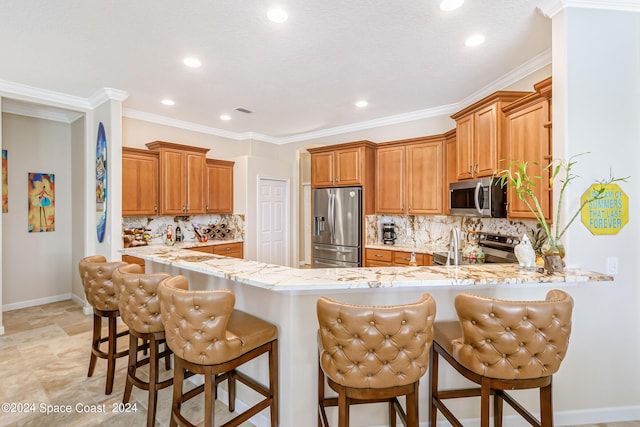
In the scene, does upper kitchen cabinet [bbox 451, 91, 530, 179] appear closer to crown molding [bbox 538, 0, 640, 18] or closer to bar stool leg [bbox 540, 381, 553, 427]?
crown molding [bbox 538, 0, 640, 18]

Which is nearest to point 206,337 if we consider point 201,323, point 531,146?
point 201,323

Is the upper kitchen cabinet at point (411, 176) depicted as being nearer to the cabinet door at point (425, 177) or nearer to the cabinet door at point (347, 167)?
the cabinet door at point (425, 177)

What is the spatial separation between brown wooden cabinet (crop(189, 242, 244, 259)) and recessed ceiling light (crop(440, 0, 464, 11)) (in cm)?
419

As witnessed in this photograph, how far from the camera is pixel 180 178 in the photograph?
4.73m

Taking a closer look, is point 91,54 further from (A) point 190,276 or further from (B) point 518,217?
(B) point 518,217

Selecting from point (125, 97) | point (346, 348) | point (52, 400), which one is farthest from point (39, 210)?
point (346, 348)

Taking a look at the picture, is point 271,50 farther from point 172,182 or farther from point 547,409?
point 547,409

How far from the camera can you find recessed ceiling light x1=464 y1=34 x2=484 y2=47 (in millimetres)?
2543

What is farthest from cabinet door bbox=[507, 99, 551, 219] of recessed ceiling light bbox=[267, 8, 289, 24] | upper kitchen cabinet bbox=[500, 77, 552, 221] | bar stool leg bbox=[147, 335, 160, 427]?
bar stool leg bbox=[147, 335, 160, 427]

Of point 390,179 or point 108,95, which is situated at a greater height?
point 108,95

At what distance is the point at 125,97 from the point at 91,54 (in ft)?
3.38

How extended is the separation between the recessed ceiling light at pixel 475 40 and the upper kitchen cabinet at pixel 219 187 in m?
4.11

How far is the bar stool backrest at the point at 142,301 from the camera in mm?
1904

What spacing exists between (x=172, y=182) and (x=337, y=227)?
2.60 metres
